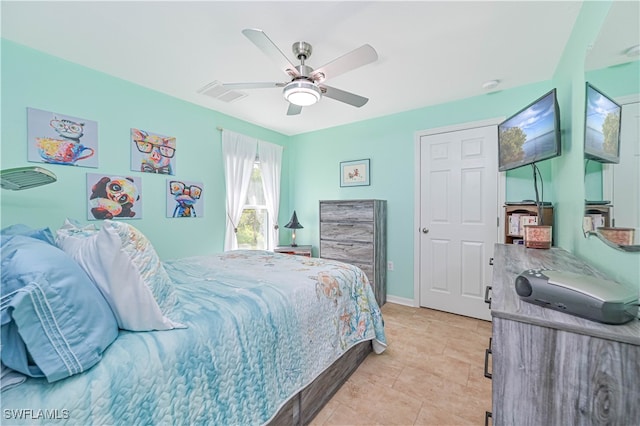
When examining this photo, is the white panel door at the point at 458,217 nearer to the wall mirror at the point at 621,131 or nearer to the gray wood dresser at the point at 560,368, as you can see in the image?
the wall mirror at the point at 621,131

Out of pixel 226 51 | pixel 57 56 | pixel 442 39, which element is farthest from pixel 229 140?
pixel 442 39

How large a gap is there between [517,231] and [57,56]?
13.9ft

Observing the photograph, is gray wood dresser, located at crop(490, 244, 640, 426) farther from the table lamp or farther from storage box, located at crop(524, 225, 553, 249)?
the table lamp

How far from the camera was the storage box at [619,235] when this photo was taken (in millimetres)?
878

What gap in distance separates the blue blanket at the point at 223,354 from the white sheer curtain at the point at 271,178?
1.95 metres

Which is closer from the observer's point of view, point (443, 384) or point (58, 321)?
point (58, 321)

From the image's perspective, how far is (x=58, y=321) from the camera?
2.35 ft

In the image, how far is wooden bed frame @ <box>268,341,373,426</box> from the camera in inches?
51.7

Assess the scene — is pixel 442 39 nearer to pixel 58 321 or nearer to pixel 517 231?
pixel 517 231

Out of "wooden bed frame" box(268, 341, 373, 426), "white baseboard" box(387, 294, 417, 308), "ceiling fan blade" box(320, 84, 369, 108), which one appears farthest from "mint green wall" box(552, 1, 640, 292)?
"white baseboard" box(387, 294, 417, 308)

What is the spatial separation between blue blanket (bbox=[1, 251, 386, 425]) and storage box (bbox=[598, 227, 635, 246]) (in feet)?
4.44

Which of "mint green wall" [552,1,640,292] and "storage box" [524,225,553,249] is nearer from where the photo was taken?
"mint green wall" [552,1,640,292]

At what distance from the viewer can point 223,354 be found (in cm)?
103

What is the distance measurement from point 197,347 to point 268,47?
1.62 metres
